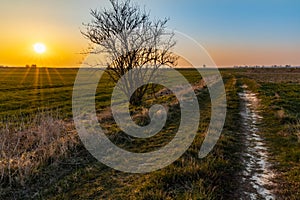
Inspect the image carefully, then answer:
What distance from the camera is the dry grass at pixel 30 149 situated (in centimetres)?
595

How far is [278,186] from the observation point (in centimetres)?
555

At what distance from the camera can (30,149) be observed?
810cm

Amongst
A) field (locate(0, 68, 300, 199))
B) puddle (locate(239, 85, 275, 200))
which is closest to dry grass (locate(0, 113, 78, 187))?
field (locate(0, 68, 300, 199))

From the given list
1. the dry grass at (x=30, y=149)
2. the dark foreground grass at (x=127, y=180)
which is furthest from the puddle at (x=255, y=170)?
the dry grass at (x=30, y=149)

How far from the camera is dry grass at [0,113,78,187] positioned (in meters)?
5.95

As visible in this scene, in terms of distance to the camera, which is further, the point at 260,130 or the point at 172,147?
the point at 260,130

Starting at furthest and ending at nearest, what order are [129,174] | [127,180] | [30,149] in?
[30,149]
[129,174]
[127,180]

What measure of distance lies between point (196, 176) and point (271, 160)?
274cm

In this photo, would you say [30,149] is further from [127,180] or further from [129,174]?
[127,180]

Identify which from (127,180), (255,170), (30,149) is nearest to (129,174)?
(127,180)

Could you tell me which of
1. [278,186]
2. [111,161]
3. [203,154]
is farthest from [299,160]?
[111,161]

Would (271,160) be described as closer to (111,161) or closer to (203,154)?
(203,154)

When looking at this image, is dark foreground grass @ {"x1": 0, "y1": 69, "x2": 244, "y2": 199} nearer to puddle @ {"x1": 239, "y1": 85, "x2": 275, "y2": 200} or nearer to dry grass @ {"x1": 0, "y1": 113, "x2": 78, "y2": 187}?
dry grass @ {"x1": 0, "y1": 113, "x2": 78, "y2": 187}

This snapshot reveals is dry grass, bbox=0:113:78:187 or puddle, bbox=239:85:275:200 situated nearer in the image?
puddle, bbox=239:85:275:200
